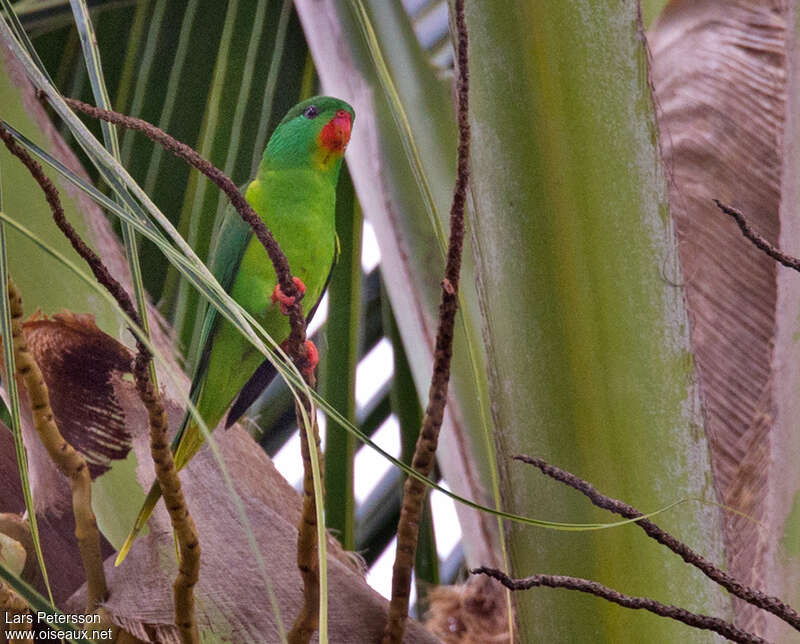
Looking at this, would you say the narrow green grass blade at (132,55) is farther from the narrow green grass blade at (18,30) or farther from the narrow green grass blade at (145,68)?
the narrow green grass blade at (18,30)

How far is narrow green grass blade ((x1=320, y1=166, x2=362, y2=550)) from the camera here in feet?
2.59

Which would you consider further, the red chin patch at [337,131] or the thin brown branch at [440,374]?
the red chin patch at [337,131]

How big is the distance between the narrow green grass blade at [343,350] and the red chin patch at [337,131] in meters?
0.23

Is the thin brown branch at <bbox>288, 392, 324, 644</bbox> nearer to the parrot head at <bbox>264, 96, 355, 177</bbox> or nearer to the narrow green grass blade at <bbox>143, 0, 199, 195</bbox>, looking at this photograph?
the parrot head at <bbox>264, 96, 355, 177</bbox>

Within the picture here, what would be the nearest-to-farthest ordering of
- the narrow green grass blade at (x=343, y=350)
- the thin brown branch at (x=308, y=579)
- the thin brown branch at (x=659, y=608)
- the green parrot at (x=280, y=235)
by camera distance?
the thin brown branch at (x=659, y=608), the thin brown branch at (x=308, y=579), the green parrot at (x=280, y=235), the narrow green grass blade at (x=343, y=350)

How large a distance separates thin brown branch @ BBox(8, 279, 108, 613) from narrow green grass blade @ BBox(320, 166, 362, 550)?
364 mm

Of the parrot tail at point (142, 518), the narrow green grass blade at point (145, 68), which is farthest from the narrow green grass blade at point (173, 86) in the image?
the parrot tail at point (142, 518)

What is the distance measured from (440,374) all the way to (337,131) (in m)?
0.23

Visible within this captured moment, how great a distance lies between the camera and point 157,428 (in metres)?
0.34

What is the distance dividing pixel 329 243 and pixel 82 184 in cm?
26

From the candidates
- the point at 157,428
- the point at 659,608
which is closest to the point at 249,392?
the point at 157,428

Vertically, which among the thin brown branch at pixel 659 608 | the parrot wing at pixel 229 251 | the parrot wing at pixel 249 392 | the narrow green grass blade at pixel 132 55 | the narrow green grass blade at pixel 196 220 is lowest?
the thin brown branch at pixel 659 608

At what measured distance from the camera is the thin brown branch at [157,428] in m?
0.31

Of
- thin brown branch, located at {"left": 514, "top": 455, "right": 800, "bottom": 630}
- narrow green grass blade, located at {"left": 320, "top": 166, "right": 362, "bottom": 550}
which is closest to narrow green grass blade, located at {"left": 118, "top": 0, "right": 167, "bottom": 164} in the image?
narrow green grass blade, located at {"left": 320, "top": 166, "right": 362, "bottom": 550}
